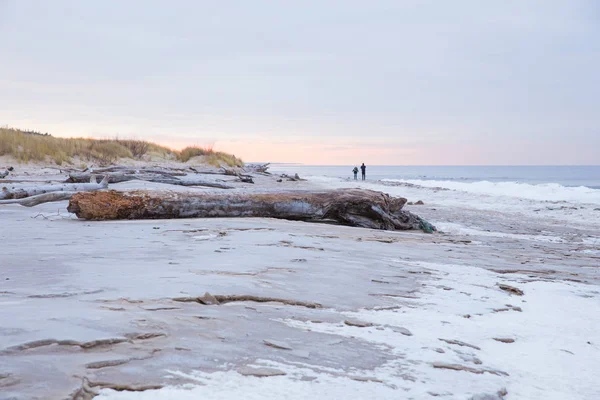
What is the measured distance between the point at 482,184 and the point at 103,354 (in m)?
30.8

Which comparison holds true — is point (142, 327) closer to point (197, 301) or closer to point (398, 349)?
point (197, 301)

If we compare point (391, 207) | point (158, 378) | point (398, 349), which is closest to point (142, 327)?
point (158, 378)

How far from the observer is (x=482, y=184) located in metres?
30.6

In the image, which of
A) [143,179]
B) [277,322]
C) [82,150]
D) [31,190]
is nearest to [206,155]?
[82,150]

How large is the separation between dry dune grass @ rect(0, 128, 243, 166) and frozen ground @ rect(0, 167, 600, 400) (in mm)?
17568

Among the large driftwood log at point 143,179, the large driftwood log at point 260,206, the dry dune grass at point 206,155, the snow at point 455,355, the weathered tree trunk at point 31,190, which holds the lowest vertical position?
the snow at point 455,355

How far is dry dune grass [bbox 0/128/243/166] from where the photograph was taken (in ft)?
67.8

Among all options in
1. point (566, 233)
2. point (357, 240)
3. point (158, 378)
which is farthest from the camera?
point (566, 233)

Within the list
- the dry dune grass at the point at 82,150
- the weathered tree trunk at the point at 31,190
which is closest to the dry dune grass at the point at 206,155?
the dry dune grass at the point at 82,150

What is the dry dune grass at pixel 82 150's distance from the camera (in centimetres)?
2067

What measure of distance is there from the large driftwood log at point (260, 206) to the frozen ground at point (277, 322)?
1.26m

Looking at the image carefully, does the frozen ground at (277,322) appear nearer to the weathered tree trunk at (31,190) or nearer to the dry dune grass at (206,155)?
the weathered tree trunk at (31,190)

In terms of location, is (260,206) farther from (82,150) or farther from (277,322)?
(82,150)

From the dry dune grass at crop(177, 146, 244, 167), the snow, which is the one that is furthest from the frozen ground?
the dry dune grass at crop(177, 146, 244, 167)
